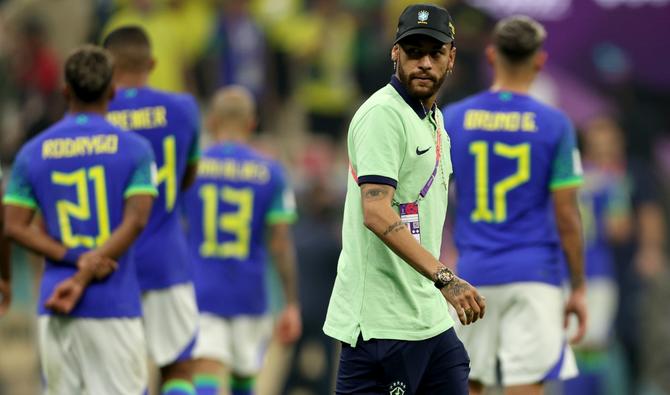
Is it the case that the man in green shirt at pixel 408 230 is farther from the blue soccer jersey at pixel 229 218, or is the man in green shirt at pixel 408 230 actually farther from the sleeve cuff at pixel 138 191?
the blue soccer jersey at pixel 229 218

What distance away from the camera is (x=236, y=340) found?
11.8 m

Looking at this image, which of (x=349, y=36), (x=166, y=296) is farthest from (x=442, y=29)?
(x=349, y=36)

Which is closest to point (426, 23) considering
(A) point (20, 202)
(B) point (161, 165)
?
(A) point (20, 202)

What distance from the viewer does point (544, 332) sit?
915 centimetres

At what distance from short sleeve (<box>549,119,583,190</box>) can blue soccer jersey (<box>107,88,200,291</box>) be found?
2.33 m

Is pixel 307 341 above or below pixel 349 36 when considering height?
below

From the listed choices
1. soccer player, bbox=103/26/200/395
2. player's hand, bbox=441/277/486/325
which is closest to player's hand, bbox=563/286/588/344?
soccer player, bbox=103/26/200/395

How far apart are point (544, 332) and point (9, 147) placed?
8.34 metres

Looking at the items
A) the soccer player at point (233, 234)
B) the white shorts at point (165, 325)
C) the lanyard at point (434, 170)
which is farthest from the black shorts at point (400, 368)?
the soccer player at point (233, 234)

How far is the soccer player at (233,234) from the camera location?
11.7m

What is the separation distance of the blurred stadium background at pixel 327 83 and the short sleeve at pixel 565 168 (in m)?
6.55

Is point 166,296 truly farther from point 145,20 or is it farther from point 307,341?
point 145,20

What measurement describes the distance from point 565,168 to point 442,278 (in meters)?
2.81

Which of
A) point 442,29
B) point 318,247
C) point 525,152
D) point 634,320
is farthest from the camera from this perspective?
point 634,320
